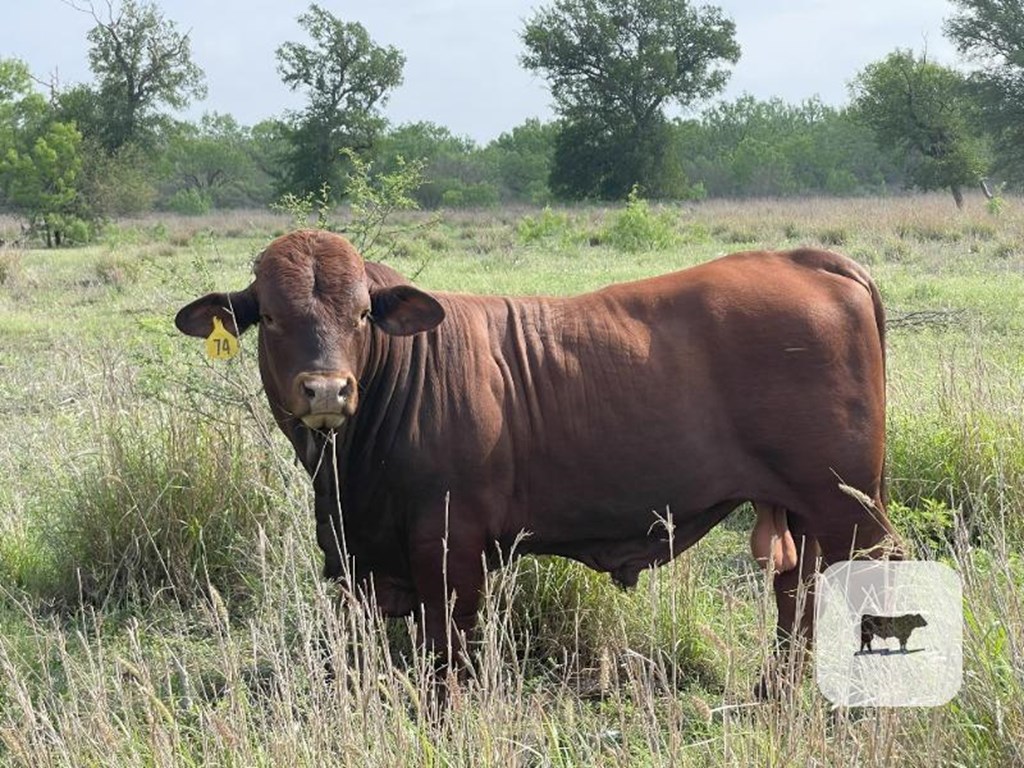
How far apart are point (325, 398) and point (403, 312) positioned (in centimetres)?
53

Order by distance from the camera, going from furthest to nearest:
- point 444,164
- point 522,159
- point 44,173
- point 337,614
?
point 444,164
point 522,159
point 44,173
point 337,614

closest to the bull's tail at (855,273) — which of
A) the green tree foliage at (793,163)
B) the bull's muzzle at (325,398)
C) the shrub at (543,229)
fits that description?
the bull's muzzle at (325,398)

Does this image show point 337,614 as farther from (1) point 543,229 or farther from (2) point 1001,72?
(2) point 1001,72

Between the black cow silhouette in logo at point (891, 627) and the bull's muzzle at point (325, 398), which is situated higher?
the bull's muzzle at point (325, 398)

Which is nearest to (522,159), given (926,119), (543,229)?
(926,119)

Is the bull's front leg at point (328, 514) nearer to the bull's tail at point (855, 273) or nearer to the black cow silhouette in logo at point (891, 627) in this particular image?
the black cow silhouette in logo at point (891, 627)

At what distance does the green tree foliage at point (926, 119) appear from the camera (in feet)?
137

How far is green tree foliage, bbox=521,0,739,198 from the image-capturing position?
48.2 metres

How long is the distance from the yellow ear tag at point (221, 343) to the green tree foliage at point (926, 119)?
40671 millimetres

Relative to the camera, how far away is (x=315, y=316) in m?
3.71

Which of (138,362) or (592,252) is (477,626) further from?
(592,252)

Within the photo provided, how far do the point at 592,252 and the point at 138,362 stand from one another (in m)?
13.9

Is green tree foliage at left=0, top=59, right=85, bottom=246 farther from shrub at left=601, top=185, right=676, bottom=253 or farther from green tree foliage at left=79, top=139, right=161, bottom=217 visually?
shrub at left=601, top=185, right=676, bottom=253

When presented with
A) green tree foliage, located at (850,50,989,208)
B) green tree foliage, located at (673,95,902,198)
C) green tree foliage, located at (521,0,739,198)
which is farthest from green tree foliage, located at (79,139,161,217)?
green tree foliage, located at (673,95,902,198)
